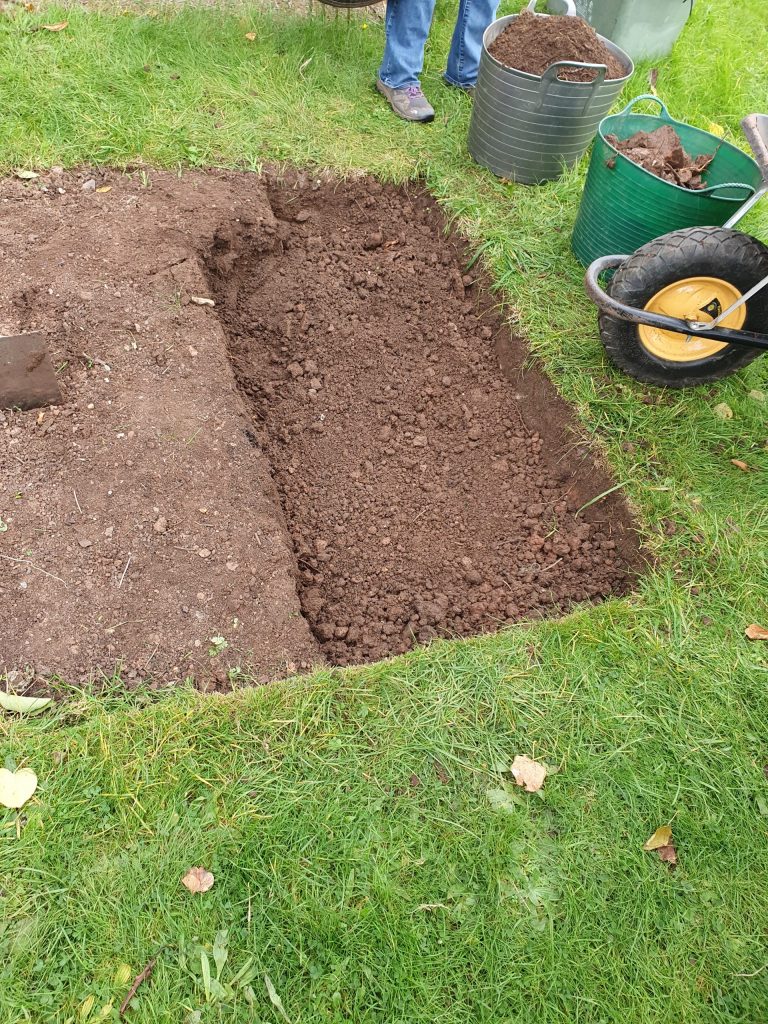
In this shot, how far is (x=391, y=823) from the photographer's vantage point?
77.1 inches

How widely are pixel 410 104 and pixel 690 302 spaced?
2.44m

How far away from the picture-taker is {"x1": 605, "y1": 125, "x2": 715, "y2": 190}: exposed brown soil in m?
3.08

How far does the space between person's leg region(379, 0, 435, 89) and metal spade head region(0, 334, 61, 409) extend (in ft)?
9.74

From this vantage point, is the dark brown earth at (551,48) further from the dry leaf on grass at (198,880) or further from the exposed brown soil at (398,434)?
the dry leaf on grass at (198,880)

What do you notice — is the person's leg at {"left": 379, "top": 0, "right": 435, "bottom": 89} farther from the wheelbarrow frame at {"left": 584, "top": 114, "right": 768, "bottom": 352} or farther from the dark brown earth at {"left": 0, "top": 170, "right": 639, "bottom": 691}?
the wheelbarrow frame at {"left": 584, "top": 114, "right": 768, "bottom": 352}

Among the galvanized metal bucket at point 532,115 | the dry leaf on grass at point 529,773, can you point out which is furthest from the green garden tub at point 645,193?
the dry leaf on grass at point 529,773

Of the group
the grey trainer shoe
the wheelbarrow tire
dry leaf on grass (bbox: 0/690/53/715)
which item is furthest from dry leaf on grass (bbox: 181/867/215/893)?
the grey trainer shoe

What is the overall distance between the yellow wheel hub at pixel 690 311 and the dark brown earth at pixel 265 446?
517 mm

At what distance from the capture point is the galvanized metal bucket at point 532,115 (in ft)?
11.3

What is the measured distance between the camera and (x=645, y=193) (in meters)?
2.98

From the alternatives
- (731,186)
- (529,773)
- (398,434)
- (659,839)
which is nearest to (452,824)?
(529,773)

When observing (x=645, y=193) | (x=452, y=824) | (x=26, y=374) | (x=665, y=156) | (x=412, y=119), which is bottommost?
(x=452, y=824)

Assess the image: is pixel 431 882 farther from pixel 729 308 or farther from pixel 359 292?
pixel 359 292

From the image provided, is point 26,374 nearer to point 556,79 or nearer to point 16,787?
point 16,787
